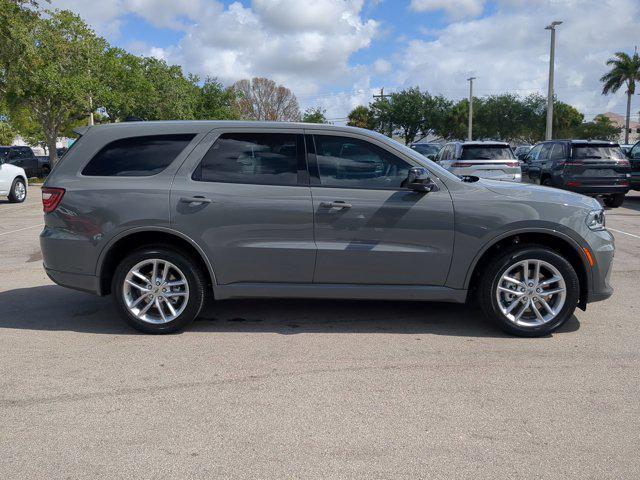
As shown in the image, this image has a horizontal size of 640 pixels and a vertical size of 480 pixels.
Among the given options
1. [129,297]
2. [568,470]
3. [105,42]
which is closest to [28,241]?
[129,297]

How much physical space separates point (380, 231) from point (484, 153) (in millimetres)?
10535

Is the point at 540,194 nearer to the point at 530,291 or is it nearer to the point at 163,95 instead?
the point at 530,291

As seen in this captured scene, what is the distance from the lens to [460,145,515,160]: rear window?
14.6 metres

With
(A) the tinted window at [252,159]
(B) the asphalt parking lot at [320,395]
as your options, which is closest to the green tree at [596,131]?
(B) the asphalt parking lot at [320,395]

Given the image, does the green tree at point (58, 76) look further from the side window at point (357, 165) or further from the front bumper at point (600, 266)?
the front bumper at point (600, 266)

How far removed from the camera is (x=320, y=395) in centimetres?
393

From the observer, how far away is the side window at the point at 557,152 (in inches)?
590

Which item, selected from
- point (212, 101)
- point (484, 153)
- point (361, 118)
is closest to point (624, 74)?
point (361, 118)

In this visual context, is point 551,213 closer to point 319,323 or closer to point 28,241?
point 319,323

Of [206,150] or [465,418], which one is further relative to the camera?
[206,150]

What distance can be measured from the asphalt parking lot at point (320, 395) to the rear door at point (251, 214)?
0.63 metres

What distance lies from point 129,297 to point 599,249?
4.08 metres

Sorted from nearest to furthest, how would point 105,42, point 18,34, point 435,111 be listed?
point 18,34 → point 105,42 → point 435,111

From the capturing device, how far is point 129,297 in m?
5.20
